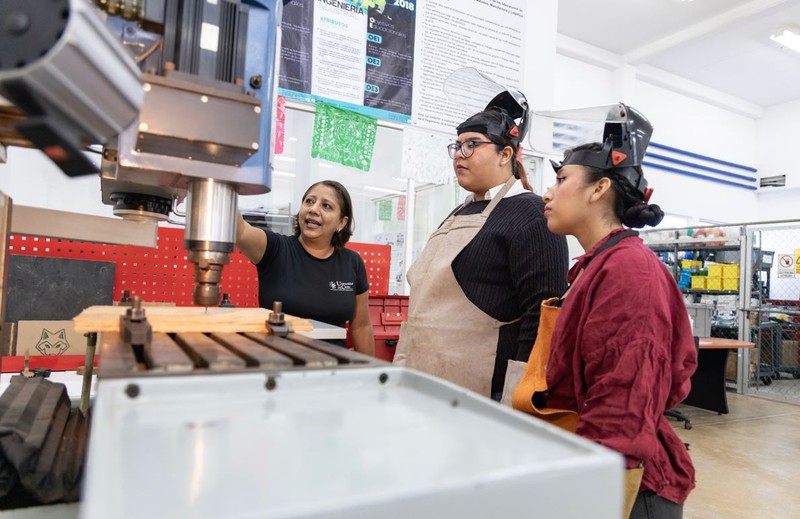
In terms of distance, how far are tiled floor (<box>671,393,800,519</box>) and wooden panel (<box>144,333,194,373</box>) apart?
9.33 feet

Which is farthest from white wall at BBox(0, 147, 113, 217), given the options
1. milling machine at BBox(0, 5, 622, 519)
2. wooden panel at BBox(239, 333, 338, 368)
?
wooden panel at BBox(239, 333, 338, 368)

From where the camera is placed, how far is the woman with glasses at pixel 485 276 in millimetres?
1474

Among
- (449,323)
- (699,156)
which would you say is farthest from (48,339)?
(699,156)

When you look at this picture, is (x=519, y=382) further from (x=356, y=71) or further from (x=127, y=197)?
(x=356, y=71)

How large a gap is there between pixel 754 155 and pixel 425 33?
8637mm

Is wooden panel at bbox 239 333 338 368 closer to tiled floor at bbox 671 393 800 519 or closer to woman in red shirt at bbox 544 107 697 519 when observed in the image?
woman in red shirt at bbox 544 107 697 519

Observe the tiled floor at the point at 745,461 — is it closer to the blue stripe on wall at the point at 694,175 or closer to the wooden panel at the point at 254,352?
the wooden panel at the point at 254,352

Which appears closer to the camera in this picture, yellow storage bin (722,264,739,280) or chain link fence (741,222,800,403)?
chain link fence (741,222,800,403)

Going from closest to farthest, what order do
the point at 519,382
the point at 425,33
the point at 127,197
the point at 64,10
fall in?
1. the point at 64,10
2. the point at 127,197
3. the point at 519,382
4. the point at 425,33

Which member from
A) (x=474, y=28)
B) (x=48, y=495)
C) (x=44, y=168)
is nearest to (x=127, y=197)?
(x=48, y=495)

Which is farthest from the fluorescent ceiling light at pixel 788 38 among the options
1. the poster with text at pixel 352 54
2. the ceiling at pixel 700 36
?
the poster with text at pixel 352 54

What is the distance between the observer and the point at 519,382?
→ 1.35 metres

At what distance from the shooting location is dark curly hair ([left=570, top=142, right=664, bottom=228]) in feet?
4.23

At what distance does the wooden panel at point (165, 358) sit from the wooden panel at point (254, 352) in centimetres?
8
